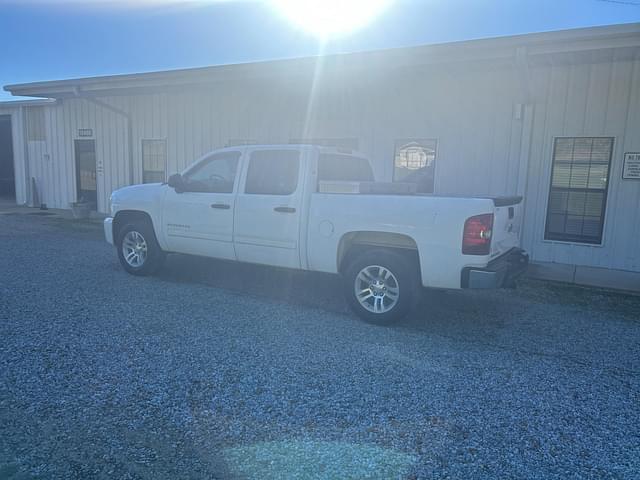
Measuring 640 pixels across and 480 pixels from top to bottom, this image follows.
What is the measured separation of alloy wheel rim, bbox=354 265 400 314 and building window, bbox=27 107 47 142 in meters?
14.0

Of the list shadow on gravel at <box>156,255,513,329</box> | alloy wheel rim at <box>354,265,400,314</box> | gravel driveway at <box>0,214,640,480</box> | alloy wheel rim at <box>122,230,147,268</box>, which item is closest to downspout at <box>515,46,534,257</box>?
shadow on gravel at <box>156,255,513,329</box>

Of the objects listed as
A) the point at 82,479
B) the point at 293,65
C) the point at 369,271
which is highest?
the point at 293,65

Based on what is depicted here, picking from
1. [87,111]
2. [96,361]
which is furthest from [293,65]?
[87,111]

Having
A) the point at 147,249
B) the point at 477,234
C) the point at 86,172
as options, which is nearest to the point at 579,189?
the point at 477,234

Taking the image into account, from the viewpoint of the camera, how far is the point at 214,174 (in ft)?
21.7

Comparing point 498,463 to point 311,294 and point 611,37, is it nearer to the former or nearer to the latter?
point 311,294

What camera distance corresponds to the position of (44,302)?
230 inches

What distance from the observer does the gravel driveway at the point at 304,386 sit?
2.87 metres

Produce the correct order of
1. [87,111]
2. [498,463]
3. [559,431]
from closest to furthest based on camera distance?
1. [498,463]
2. [559,431]
3. [87,111]

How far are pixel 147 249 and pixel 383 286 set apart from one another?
146 inches

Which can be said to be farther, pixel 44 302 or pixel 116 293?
pixel 116 293

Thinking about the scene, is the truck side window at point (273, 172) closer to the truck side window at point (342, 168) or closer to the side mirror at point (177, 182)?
the truck side window at point (342, 168)

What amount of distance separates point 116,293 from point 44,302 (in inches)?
32.5

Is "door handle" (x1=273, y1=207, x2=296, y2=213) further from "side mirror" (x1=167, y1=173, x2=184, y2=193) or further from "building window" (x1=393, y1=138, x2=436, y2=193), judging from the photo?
"building window" (x1=393, y1=138, x2=436, y2=193)
